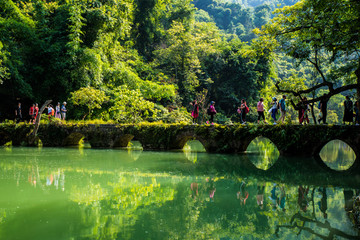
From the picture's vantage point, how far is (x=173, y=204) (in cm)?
729

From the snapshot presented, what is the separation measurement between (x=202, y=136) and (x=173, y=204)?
11481 millimetres

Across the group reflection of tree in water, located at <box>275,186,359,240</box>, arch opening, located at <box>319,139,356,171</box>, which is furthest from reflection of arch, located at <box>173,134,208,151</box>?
reflection of tree in water, located at <box>275,186,359,240</box>

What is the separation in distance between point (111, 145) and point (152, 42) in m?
21.8

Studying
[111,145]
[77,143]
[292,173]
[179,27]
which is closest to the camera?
[292,173]

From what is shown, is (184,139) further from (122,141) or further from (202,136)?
(122,141)

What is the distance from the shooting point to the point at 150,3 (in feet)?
125

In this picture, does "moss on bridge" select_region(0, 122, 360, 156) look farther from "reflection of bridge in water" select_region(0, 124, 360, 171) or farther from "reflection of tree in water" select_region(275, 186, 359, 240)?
"reflection of tree in water" select_region(275, 186, 359, 240)

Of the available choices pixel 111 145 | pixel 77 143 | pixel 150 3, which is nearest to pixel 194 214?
pixel 111 145

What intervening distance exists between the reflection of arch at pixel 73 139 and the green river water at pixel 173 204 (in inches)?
407

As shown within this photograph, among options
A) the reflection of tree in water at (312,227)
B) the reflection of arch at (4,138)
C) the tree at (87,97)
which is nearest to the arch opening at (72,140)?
the tree at (87,97)

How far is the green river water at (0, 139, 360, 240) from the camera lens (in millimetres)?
5570

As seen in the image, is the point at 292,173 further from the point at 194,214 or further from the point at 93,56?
the point at 93,56

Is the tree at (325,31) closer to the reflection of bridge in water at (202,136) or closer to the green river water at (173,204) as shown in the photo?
→ the reflection of bridge in water at (202,136)

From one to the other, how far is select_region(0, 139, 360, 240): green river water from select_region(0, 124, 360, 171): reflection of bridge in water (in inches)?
179
